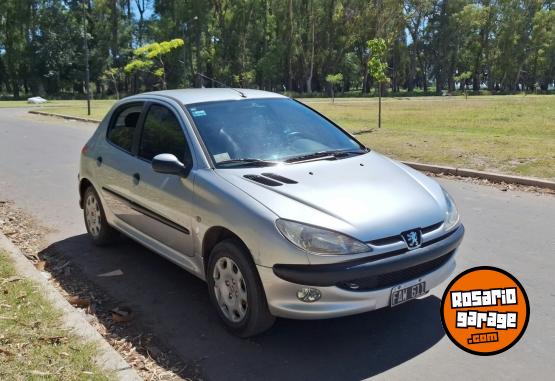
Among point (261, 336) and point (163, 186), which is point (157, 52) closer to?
point (163, 186)

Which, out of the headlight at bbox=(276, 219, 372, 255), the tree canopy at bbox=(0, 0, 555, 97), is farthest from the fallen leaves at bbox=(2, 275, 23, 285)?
the tree canopy at bbox=(0, 0, 555, 97)

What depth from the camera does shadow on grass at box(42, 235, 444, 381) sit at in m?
3.44

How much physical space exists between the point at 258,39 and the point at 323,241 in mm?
66893

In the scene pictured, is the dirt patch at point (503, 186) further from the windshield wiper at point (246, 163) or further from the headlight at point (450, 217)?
the windshield wiper at point (246, 163)

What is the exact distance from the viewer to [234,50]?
67188 mm

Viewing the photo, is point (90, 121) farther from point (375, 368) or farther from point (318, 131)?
point (375, 368)

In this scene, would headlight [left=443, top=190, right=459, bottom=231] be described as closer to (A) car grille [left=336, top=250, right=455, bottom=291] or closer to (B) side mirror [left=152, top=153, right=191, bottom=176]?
(A) car grille [left=336, top=250, right=455, bottom=291]

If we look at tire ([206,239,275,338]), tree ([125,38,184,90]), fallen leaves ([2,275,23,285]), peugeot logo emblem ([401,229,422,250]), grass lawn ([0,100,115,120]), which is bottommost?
fallen leaves ([2,275,23,285])

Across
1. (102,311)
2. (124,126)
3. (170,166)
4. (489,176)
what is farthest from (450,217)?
(489,176)

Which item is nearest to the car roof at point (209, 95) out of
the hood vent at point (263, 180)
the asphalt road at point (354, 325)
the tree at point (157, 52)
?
the hood vent at point (263, 180)

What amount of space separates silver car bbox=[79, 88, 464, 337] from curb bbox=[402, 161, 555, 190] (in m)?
5.02

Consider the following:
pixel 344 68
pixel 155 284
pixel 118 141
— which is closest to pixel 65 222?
pixel 118 141

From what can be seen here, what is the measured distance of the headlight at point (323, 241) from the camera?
10.8 feet

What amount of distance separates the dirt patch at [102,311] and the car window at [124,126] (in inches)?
54.1
